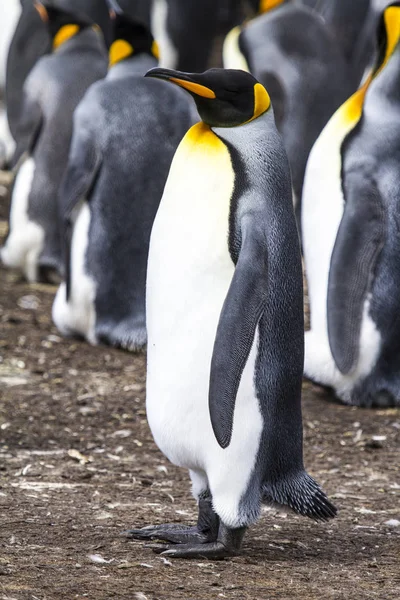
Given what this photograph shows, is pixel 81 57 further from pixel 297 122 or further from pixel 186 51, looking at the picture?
pixel 186 51

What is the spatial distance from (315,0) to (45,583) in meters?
10.3

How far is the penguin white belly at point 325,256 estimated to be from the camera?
184 inches

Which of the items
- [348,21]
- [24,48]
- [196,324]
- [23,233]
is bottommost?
[23,233]

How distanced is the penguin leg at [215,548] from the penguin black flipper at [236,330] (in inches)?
12.4

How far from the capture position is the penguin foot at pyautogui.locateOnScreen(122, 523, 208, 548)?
2906 mm

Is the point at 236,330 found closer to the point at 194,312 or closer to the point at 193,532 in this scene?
the point at 194,312

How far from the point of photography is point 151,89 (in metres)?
5.53

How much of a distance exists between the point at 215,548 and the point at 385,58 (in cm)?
274

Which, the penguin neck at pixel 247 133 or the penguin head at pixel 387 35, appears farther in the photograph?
the penguin head at pixel 387 35

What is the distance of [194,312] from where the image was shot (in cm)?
283

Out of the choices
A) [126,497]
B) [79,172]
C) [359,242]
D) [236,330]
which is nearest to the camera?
[236,330]

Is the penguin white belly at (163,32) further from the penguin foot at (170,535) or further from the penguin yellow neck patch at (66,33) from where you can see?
the penguin foot at (170,535)

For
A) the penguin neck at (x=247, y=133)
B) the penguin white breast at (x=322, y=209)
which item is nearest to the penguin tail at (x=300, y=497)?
the penguin neck at (x=247, y=133)

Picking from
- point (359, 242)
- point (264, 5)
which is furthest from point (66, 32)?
point (359, 242)
